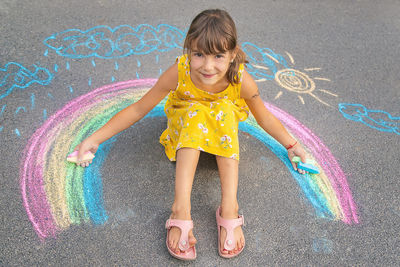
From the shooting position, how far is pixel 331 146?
7.41 ft

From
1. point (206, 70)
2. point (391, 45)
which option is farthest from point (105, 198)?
point (391, 45)

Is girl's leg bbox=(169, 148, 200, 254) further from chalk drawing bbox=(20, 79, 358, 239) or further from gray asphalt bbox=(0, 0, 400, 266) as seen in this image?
chalk drawing bbox=(20, 79, 358, 239)

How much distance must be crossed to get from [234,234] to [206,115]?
0.61 metres

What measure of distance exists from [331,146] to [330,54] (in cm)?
124

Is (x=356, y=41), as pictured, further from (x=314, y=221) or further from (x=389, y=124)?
(x=314, y=221)

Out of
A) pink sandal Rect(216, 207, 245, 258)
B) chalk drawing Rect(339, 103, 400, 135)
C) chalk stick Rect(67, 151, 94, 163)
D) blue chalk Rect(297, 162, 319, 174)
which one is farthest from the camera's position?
chalk drawing Rect(339, 103, 400, 135)

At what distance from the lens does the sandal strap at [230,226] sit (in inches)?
62.9

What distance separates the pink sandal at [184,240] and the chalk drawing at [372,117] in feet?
5.22

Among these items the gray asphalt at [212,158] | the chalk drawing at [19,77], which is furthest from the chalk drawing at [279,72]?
the chalk drawing at [19,77]

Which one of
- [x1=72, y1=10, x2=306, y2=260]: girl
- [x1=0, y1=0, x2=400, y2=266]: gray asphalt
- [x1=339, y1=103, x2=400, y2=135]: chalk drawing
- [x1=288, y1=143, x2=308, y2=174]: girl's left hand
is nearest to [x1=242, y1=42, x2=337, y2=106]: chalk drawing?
[x1=0, y1=0, x2=400, y2=266]: gray asphalt

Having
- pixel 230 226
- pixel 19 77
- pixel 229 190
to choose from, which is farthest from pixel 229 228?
pixel 19 77

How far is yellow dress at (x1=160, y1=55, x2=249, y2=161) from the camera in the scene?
165 cm

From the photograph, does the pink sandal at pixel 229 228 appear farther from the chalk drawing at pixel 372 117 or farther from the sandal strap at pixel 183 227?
the chalk drawing at pixel 372 117

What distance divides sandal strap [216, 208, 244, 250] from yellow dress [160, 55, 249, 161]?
319 millimetres
